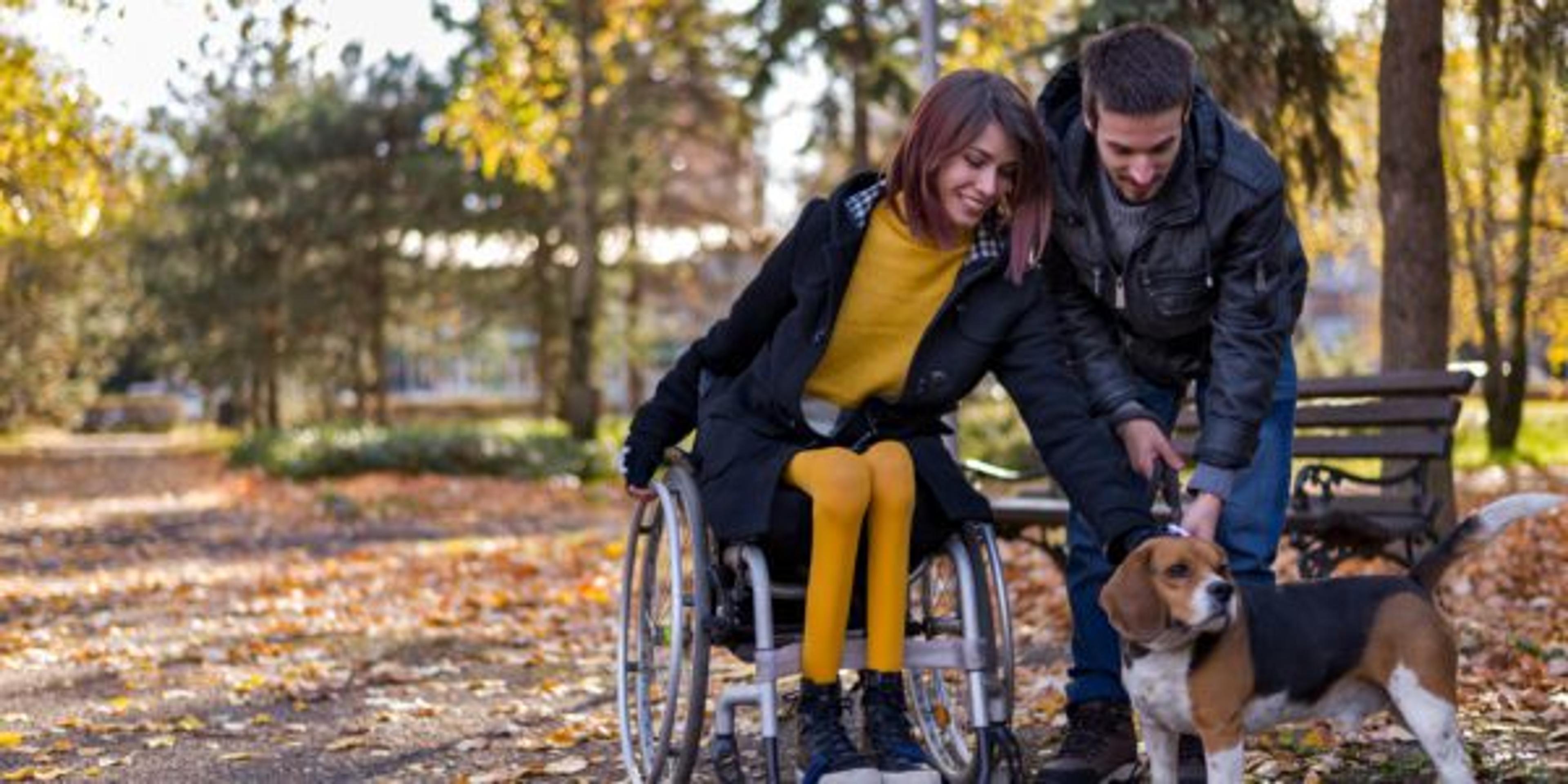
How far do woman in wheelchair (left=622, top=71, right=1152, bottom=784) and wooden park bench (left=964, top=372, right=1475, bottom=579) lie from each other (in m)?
2.66

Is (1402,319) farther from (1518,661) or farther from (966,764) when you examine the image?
(966,764)

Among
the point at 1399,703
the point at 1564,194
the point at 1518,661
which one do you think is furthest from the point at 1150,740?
the point at 1564,194

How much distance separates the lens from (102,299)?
3919 centimetres

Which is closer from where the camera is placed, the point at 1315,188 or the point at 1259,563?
the point at 1259,563

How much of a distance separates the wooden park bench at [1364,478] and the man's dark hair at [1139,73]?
2892 mm

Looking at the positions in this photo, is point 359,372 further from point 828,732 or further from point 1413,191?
point 828,732

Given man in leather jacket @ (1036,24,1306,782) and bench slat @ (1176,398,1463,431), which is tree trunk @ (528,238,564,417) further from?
man in leather jacket @ (1036,24,1306,782)

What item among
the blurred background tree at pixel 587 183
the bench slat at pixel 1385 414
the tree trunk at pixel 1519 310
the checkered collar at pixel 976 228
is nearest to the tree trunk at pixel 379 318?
the blurred background tree at pixel 587 183

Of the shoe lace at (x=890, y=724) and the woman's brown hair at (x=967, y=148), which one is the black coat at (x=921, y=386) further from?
the shoe lace at (x=890, y=724)

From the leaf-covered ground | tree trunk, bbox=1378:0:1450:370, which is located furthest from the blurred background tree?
the leaf-covered ground

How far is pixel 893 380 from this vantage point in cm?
389

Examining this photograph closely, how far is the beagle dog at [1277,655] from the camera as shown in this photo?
132 inches

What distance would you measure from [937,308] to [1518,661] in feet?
9.78

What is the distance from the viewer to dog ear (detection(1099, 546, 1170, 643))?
3.35 metres
